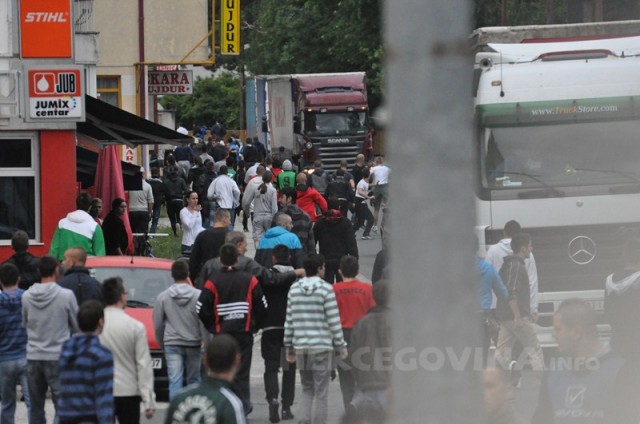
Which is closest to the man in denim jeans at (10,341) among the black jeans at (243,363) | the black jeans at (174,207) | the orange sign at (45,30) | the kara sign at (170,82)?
the black jeans at (243,363)

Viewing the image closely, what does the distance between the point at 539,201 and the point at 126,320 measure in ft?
22.0

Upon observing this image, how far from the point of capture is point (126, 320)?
9.27 m

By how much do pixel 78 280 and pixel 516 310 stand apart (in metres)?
4.27

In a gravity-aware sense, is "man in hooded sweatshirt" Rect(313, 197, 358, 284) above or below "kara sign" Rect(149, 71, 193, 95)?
below

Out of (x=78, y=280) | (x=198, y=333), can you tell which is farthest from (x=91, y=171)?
(x=198, y=333)

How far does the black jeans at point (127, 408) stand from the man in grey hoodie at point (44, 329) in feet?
4.43

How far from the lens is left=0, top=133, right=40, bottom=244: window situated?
1817cm

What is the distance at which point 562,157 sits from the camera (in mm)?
14906

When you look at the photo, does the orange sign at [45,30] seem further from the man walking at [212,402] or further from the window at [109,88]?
the window at [109,88]

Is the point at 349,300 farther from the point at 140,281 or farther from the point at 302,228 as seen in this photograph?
the point at 302,228

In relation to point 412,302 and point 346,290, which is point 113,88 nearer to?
point 346,290

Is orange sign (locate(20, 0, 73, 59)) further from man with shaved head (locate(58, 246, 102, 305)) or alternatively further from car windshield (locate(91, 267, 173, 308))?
man with shaved head (locate(58, 246, 102, 305))

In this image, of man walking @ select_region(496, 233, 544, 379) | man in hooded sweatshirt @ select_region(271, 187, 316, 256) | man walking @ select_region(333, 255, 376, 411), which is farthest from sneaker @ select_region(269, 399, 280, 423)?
man in hooded sweatshirt @ select_region(271, 187, 316, 256)

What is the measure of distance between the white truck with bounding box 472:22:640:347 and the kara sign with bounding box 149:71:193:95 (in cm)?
2254
